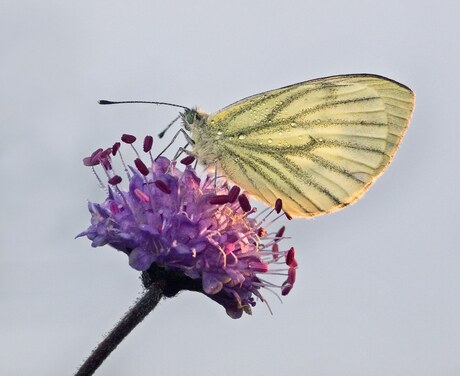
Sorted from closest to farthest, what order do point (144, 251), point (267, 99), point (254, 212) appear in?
point (144, 251)
point (254, 212)
point (267, 99)

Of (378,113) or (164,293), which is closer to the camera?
(164,293)

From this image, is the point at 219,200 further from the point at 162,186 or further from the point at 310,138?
the point at 310,138

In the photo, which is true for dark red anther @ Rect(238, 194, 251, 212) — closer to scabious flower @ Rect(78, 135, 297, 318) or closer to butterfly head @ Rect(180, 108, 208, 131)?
scabious flower @ Rect(78, 135, 297, 318)

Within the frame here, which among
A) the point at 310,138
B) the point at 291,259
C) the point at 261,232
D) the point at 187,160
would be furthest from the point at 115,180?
the point at 310,138

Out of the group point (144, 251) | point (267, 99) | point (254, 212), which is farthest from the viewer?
point (267, 99)

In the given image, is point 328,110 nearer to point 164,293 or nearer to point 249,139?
point 249,139

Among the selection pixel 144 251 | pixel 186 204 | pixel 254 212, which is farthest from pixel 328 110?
pixel 144 251

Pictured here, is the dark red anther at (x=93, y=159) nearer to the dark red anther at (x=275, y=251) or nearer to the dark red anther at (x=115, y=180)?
the dark red anther at (x=115, y=180)
